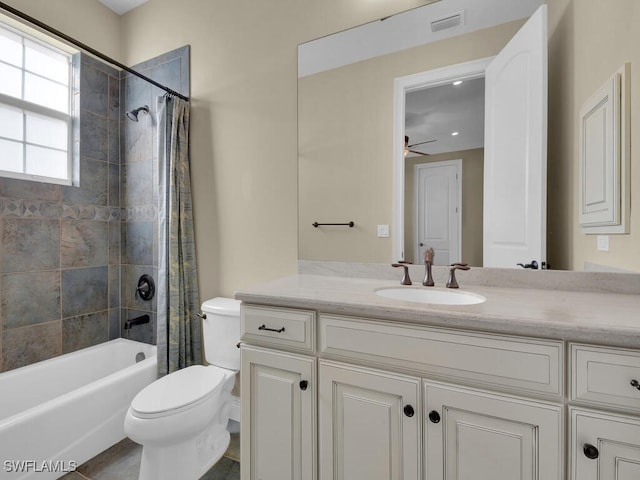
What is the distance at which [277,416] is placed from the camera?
112cm

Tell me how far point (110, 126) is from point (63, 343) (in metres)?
1.64

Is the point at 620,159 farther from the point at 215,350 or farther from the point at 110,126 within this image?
the point at 110,126

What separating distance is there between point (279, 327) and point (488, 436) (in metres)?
0.71

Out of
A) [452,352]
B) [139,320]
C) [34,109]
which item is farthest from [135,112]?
[452,352]

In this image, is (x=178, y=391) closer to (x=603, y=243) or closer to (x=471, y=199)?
(x=471, y=199)

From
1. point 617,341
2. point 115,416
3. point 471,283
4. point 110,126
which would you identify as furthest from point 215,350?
point 110,126

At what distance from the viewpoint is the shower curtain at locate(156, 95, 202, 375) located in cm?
190

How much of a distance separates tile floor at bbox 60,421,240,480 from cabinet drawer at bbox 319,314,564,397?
104 centimetres

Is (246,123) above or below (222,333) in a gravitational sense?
above

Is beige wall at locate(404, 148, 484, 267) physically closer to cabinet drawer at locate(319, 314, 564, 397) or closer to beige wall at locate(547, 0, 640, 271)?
beige wall at locate(547, 0, 640, 271)

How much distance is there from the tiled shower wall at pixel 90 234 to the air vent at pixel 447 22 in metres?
1.61

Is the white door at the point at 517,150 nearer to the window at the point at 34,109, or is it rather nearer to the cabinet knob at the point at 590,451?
the cabinet knob at the point at 590,451

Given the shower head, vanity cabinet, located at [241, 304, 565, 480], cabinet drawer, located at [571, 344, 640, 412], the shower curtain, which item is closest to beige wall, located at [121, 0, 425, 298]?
the shower curtain

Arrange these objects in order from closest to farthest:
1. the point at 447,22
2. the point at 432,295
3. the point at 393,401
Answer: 1. the point at 393,401
2. the point at 432,295
3. the point at 447,22
